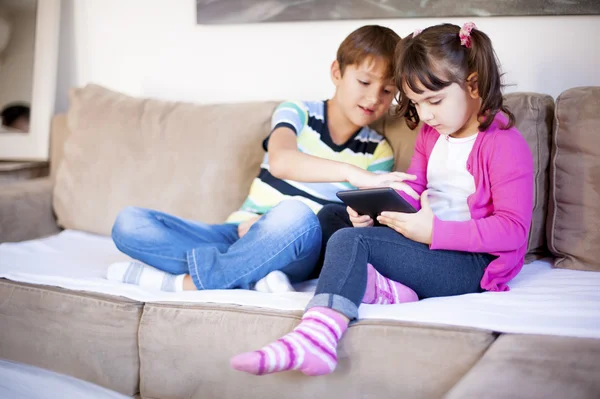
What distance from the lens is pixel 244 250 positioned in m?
1.58

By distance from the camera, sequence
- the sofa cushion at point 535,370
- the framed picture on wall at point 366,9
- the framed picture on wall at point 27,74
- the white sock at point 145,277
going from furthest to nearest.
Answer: the framed picture on wall at point 27,74
the framed picture on wall at point 366,9
the white sock at point 145,277
the sofa cushion at point 535,370

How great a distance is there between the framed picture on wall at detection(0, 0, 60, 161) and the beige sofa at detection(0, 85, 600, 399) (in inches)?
6.0

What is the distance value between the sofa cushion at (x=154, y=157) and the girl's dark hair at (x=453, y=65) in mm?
722

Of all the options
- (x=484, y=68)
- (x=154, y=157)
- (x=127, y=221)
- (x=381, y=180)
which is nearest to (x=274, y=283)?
(x=381, y=180)

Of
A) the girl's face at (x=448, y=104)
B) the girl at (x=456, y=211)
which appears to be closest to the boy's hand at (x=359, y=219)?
the girl at (x=456, y=211)

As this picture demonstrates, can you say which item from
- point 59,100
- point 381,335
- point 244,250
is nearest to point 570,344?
point 381,335

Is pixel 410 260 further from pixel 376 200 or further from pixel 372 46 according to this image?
pixel 372 46

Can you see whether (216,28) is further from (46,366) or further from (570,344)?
(570,344)

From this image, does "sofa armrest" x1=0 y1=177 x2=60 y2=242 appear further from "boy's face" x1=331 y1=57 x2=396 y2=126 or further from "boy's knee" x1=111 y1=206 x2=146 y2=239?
"boy's face" x1=331 y1=57 x2=396 y2=126

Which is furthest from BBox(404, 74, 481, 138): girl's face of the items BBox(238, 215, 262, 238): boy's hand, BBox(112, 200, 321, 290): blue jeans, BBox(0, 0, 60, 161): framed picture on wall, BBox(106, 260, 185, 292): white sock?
BBox(0, 0, 60, 161): framed picture on wall

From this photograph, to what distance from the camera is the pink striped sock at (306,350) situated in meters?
1.17

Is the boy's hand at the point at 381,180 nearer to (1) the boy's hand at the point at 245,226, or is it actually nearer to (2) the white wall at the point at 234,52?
(1) the boy's hand at the point at 245,226

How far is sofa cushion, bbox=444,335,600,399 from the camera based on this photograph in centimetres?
108

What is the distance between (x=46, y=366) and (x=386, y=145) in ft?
3.66
